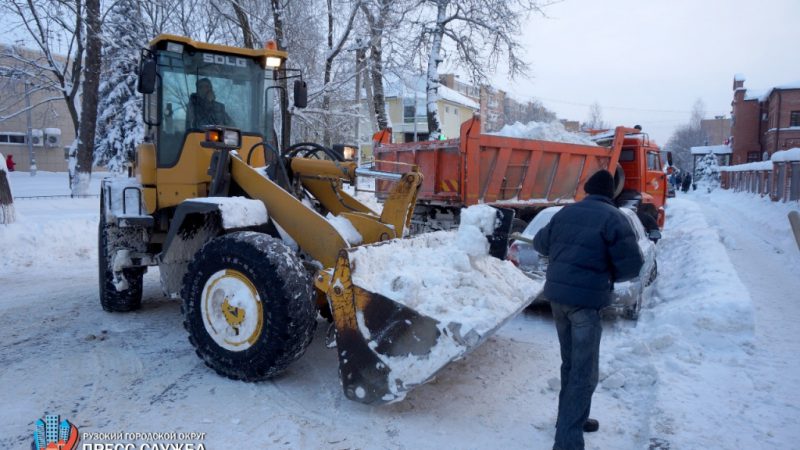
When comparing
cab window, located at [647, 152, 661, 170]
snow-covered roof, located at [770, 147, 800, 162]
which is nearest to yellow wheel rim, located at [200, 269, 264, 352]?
cab window, located at [647, 152, 661, 170]

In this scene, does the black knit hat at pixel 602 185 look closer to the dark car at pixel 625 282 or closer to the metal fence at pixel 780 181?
the dark car at pixel 625 282

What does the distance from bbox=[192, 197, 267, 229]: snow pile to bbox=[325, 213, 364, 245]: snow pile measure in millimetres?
624

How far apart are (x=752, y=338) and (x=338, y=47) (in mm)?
15330

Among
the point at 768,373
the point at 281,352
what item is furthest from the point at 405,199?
the point at 768,373

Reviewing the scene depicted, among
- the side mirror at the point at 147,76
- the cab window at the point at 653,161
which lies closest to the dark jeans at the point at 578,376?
the side mirror at the point at 147,76

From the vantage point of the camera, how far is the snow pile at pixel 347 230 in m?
5.00

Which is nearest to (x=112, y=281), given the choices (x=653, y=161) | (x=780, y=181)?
(x=653, y=161)

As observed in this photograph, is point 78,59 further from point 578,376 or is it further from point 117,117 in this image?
point 578,376

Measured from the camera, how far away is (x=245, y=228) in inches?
192

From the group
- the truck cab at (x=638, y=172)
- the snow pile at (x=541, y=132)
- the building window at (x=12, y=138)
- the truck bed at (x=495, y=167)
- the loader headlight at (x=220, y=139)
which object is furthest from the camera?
the building window at (x=12, y=138)

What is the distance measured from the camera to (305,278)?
13.7 feet

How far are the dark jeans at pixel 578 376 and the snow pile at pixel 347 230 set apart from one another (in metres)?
2.14

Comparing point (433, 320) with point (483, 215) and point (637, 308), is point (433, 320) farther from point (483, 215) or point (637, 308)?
point (637, 308)

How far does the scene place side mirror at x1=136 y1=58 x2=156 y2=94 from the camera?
16.5ft
